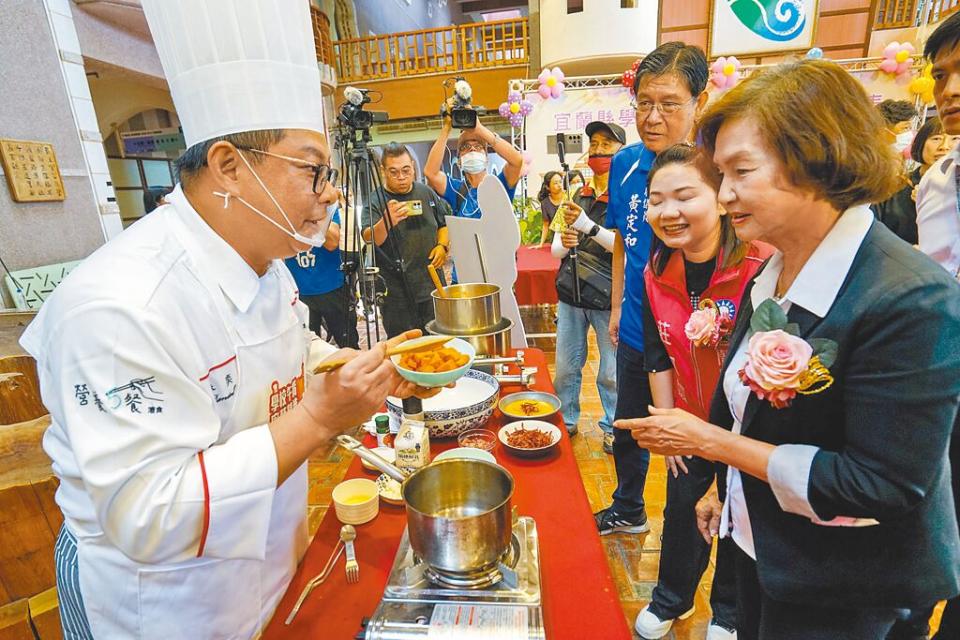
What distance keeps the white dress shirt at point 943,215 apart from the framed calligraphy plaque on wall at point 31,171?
567cm

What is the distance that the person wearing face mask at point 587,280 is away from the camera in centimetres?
294

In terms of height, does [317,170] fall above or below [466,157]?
below

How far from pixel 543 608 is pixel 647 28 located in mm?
11344

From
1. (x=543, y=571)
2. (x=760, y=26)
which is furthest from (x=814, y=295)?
(x=760, y=26)

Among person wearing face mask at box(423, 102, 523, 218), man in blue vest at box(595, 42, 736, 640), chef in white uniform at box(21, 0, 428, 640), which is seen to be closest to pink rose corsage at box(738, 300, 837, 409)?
chef in white uniform at box(21, 0, 428, 640)

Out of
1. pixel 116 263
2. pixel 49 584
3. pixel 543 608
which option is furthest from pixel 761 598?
pixel 49 584

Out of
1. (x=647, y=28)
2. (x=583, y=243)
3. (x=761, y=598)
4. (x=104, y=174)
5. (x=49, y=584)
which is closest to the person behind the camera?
(x=761, y=598)

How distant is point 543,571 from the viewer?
1053 millimetres

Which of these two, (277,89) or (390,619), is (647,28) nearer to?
(277,89)

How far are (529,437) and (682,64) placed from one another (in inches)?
63.5

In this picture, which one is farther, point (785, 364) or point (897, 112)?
Result: point (897, 112)

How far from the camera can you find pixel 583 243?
3061 millimetres

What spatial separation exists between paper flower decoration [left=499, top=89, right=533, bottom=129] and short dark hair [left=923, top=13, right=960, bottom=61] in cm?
707

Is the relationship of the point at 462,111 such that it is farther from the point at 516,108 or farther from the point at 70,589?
the point at 516,108
